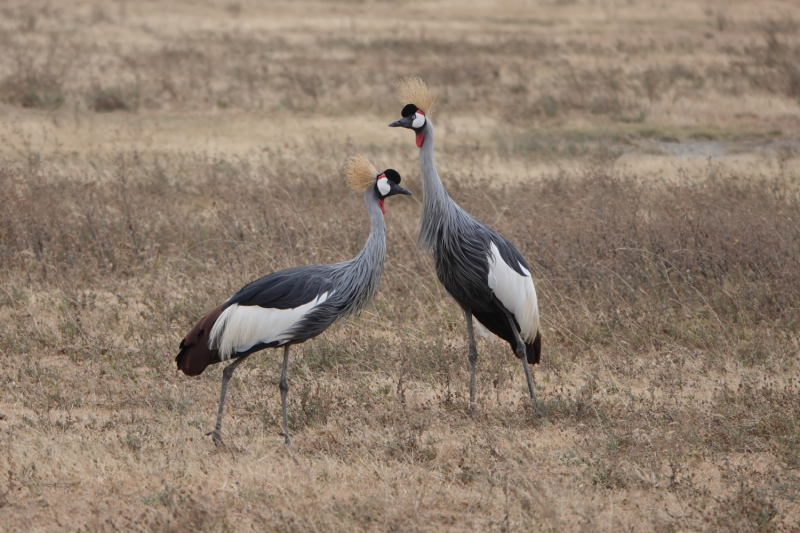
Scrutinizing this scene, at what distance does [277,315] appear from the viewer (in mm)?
5305

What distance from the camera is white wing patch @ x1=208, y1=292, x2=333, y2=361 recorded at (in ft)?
17.3

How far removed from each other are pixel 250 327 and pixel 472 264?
1.52m

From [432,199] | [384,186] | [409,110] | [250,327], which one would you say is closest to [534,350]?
[432,199]

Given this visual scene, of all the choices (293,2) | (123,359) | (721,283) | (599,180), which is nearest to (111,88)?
(599,180)

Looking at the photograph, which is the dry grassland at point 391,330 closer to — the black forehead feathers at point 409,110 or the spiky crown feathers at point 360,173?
the spiky crown feathers at point 360,173

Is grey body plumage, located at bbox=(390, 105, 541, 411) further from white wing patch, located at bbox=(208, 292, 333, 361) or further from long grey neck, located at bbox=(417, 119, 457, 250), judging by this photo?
white wing patch, located at bbox=(208, 292, 333, 361)

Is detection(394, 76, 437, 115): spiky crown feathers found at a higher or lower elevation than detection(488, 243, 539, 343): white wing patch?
higher

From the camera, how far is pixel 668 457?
508 cm

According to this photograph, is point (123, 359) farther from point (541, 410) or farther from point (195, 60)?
point (195, 60)

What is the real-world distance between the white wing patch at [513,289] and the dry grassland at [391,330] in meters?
0.64

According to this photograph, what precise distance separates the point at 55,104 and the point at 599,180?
10.1 metres

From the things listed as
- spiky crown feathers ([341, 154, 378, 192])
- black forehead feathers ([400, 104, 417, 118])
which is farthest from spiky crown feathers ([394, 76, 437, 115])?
spiky crown feathers ([341, 154, 378, 192])

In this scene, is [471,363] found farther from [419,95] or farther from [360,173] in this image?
[419,95]

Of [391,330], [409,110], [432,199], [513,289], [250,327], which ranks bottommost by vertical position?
[391,330]
